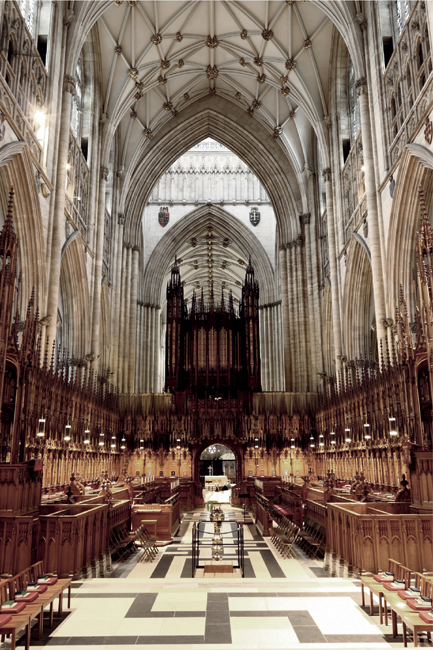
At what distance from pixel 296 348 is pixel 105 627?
A: 2340 cm

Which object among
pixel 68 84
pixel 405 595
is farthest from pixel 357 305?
pixel 405 595

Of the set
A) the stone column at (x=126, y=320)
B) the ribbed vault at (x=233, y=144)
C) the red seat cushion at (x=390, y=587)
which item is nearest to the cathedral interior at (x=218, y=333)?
the red seat cushion at (x=390, y=587)

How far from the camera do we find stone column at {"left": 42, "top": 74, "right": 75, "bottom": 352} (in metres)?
16.6

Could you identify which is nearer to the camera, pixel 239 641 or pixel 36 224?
pixel 239 641

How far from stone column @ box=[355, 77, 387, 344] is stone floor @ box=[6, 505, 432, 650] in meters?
9.29

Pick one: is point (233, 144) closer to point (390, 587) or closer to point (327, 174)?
point (327, 174)

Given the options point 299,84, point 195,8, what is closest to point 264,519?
point 299,84

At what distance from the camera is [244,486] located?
71.7 ft

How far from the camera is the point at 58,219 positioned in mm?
17500

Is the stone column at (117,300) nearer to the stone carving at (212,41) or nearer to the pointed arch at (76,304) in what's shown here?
the pointed arch at (76,304)

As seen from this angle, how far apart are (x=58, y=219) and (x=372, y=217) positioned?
422 inches

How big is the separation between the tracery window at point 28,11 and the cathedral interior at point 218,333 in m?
0.10

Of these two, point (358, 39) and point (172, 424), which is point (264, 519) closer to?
point (172, 424)

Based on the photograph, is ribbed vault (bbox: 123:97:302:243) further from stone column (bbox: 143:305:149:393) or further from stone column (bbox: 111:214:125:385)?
stone column (bbox: 143:305:149:393)
